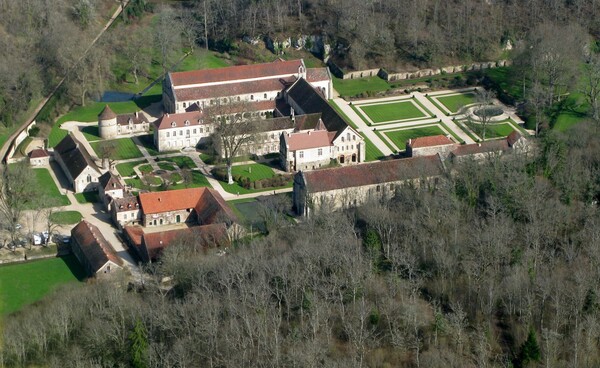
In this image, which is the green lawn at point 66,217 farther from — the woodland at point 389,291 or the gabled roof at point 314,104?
the gabled roof at point 314,104

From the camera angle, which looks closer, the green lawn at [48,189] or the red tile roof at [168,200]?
the red tile roof at [168,200]

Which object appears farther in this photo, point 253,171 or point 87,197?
point 253,171

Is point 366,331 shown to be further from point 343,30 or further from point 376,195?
point 343,30

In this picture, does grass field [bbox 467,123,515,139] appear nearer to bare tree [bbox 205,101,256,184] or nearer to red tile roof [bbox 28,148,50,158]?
bare tree [bbox 205,101,256,184]

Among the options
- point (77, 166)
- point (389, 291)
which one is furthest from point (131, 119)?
point (389, 291)

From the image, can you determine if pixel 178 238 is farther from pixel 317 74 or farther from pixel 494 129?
pixel 494 129

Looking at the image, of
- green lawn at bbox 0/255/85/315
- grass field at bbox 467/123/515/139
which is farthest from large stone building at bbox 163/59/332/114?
green lawn at bbox 0/255/85/315

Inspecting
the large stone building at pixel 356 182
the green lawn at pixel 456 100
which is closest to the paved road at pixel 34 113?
the large stone building at pixel 356 182
